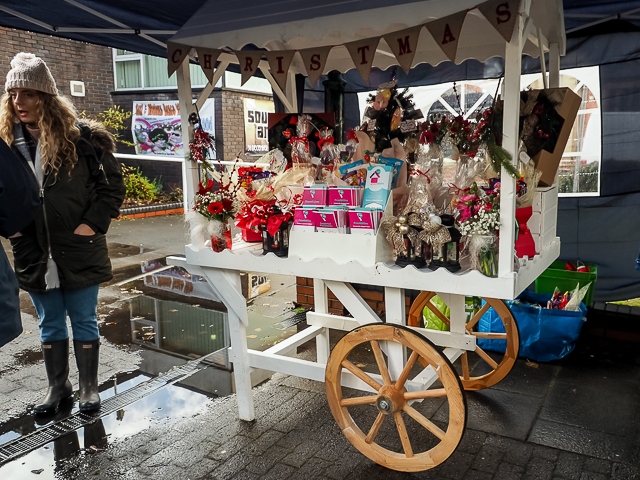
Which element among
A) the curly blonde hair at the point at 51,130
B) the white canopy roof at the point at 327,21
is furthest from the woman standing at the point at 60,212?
the white canopy roof at the point at 327,21

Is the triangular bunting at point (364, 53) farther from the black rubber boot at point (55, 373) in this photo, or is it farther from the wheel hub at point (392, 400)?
the black rubber boot at point (55, 373)

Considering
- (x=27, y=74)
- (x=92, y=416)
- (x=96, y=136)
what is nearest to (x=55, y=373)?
(x=92, y=416)

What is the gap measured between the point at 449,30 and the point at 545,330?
7.92 ft

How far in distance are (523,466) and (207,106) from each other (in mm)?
10301

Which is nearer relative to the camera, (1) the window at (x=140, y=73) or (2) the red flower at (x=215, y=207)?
(2) the red flower at (x=215, y=207)

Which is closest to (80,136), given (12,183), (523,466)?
(12,183)

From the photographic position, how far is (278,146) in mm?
3559

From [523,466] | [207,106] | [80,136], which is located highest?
[207,106]

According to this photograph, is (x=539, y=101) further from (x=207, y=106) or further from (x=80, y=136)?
(x=207, y=106)

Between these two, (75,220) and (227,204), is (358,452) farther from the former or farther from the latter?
(75,220)

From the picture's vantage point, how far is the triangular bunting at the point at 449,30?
7.39 feet

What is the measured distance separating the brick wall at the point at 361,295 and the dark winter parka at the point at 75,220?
2088 mm

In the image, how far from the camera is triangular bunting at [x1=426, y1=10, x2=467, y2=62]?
2.25m

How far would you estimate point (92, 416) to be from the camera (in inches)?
131
